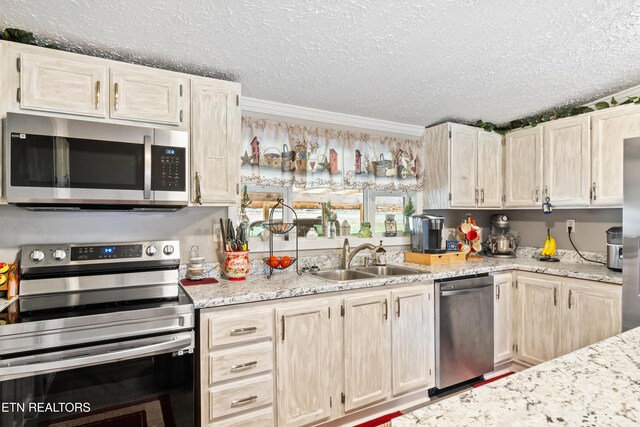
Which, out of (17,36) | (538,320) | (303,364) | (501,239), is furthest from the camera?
(501,239)

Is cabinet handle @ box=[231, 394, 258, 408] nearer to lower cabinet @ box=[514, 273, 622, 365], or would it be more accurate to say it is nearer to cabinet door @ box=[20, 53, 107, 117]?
cabinet door @ box=[20, 53, 107, 117]

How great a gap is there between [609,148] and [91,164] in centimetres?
351

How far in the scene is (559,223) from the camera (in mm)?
3385

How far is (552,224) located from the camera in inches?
136

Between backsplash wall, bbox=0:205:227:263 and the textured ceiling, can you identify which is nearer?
the textured ceiling

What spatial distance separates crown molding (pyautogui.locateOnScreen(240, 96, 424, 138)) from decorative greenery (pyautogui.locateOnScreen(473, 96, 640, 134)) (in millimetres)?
692

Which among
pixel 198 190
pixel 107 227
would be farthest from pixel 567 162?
pixel 107 227

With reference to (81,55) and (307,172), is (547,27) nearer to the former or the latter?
(307,172)

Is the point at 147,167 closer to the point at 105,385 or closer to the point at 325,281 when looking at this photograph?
the point at 105,385

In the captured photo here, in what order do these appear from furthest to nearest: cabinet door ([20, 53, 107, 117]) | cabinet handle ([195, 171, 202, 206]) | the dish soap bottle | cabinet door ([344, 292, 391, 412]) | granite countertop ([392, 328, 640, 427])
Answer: the dish soap bottle
cabinet door ([344, 292, 391, 412])
cabinet handle ([195, 171, 202, 206])
cabinet door ([20, 53, 107, 117])
granite countertop ([392, 328, 640, 427])

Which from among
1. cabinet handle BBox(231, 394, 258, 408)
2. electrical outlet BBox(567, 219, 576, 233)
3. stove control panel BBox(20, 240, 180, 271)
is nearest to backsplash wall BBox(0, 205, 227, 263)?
stove control panel BBox(20, 240, 180, 271)

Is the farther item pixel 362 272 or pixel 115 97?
pixel 362 272

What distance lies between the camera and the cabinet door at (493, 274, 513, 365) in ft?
9.65

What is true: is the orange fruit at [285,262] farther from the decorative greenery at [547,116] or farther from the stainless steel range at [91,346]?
the decorative greenery at [547,116]
